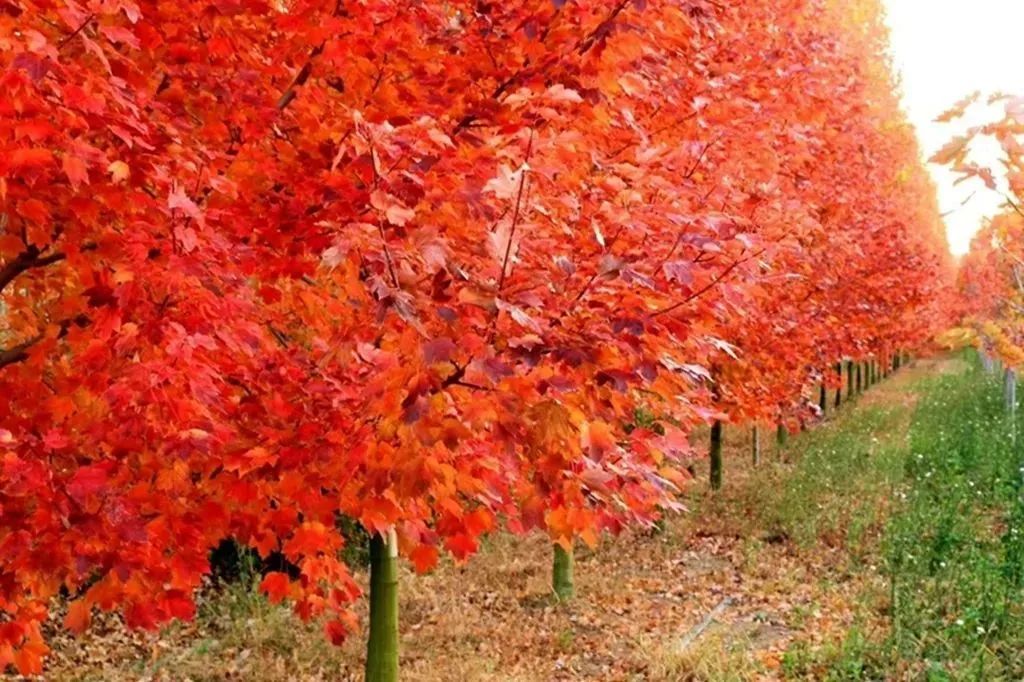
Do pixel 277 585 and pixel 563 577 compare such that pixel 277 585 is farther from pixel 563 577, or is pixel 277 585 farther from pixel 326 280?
pixel 563 577

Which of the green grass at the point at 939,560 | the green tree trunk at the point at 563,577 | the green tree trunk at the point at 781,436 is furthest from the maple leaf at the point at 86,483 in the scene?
the green tree trunk at the point at 781,436

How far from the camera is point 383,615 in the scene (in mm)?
7242

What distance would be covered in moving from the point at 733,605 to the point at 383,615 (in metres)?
5.10

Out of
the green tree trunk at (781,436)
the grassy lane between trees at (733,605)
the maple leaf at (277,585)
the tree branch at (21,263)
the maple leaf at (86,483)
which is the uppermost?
the green tree trunk at (781,436)

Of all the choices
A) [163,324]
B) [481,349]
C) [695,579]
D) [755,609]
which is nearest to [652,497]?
[481,349]

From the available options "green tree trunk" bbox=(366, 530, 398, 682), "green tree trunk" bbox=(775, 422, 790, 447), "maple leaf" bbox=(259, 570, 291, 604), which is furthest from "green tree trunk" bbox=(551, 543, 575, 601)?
"green tree trunk" bbox=(775, 422, 790, 447)

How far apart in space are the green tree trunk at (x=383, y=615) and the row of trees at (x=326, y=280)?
5.54ft

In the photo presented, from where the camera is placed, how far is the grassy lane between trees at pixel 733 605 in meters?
8.11

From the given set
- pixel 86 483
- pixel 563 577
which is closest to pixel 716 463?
pixel 563 577

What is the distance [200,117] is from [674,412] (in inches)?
241

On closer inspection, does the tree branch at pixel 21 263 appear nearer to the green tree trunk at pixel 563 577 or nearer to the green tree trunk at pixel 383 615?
the green tree trunk at pixel 383 615

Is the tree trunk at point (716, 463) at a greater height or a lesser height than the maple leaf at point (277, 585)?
greater

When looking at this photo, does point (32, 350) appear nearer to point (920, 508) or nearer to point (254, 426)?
point (254, 426)

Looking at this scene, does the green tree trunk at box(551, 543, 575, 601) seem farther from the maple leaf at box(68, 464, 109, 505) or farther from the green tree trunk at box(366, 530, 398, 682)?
the maple leaf at box(68, 464, 109, 505)
